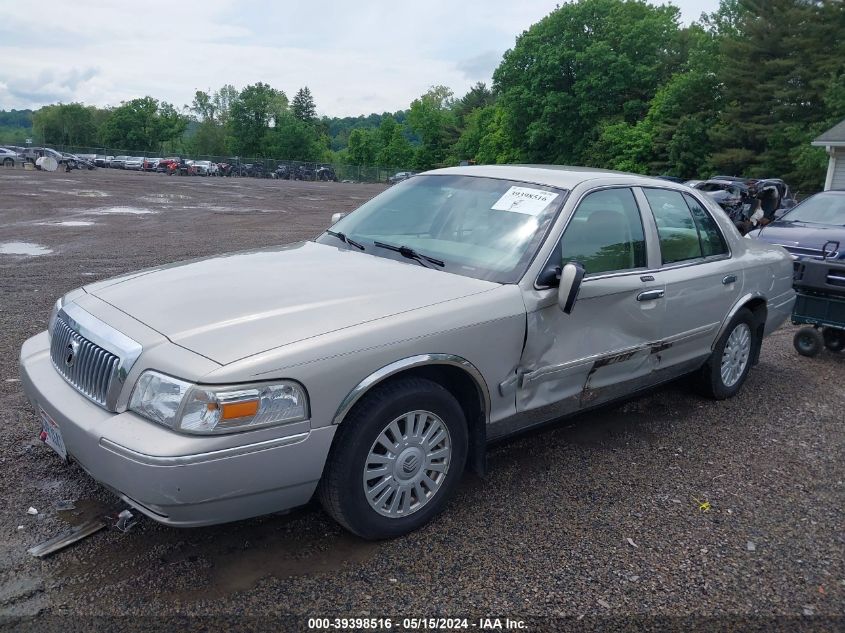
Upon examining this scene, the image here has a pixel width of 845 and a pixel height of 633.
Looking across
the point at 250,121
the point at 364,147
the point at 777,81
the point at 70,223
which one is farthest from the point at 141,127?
the point at 70,223

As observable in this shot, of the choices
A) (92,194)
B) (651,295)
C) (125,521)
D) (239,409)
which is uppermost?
(651,295)

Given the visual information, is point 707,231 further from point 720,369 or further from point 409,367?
point 409,367

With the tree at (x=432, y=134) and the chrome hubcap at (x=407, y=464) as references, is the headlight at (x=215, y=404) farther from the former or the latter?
the tree at (x=432, y=134)

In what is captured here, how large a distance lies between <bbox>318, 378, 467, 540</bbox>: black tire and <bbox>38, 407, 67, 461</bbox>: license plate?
1142 millimetres

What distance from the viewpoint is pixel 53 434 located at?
319 cm

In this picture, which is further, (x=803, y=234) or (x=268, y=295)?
(x=803, y=234)

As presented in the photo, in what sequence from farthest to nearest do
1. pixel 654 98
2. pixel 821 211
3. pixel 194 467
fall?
Answer: pixel 654 98
pixel 821 211
pixel 194 467

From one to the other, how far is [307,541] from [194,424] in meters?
0.92

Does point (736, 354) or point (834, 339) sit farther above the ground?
point (736, 354)

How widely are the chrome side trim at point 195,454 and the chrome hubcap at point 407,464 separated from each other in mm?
441

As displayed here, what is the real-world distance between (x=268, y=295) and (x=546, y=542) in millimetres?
1739

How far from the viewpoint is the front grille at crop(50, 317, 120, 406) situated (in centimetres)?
296

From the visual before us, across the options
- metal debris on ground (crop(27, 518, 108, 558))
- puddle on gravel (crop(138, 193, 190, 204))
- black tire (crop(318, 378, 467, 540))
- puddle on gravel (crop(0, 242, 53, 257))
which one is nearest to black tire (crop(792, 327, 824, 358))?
black tire (crop(318, 378, 467, 540))

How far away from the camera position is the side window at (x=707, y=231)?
196 inches
